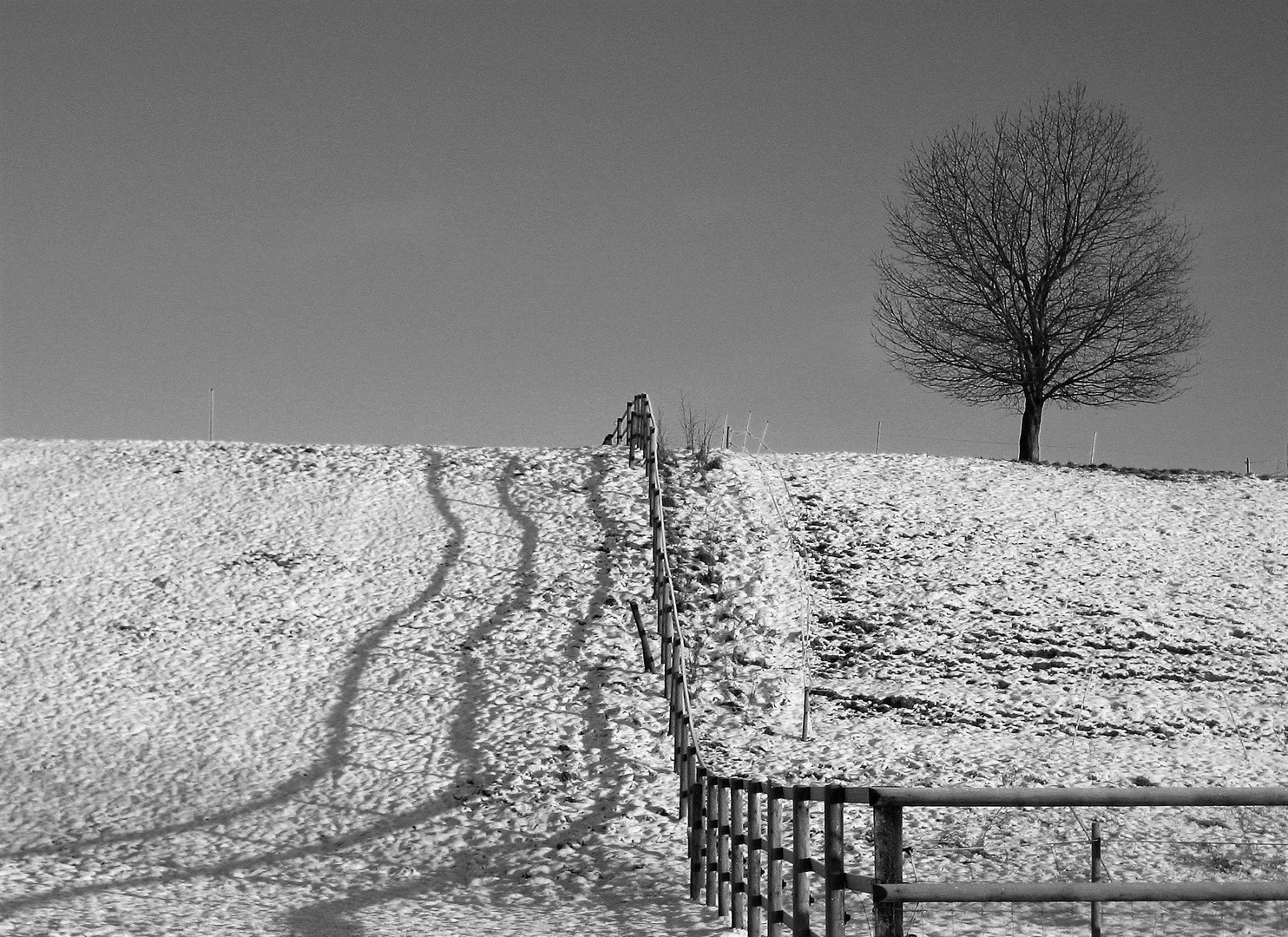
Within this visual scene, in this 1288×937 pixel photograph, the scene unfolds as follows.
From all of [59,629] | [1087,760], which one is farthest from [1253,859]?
[59,629]

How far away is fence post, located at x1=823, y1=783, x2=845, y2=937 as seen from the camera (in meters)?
5.44

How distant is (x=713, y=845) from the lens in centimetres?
895

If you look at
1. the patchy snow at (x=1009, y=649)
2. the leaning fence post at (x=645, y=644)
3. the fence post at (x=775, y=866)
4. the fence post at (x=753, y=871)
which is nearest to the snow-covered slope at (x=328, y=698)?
the leaning fence post at (x=645, y=644)

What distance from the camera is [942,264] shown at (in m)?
28.8

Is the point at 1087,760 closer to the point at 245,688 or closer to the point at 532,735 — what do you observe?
the point at 532,735

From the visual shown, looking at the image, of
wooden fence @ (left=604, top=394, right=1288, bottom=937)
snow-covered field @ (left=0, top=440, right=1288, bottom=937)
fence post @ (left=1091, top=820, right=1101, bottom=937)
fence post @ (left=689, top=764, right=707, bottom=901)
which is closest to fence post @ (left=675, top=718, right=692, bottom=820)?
wooden fence @ (left=604, top=394, right=1288, bottom=937)

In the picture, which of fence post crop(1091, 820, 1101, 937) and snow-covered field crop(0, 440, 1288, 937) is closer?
fence post crop(1091, 820, 1101, 937)

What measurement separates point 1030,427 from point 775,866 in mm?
22621

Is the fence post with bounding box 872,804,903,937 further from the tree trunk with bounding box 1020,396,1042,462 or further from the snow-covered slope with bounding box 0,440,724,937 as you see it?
the tree trunk with bounding box 1020,396,1042,462

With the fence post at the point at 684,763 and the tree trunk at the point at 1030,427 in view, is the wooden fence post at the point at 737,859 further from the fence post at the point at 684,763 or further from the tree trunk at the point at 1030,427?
the tree trunk at the point at 1030,427

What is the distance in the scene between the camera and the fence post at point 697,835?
357 inches

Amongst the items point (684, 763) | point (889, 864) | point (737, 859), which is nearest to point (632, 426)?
point (684, 763)

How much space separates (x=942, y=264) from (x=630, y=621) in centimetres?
1658

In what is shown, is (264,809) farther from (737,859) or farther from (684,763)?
(737,859)
